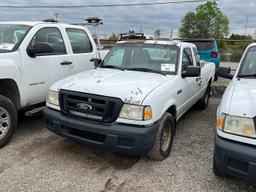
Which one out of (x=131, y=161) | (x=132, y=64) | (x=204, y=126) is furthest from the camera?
(x=204, y=126)

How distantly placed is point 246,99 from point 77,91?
208cm

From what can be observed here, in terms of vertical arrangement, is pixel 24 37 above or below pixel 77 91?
above

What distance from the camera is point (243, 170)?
259cm

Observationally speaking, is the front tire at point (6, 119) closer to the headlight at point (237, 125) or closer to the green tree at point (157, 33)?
the headlight at point (237, 125)

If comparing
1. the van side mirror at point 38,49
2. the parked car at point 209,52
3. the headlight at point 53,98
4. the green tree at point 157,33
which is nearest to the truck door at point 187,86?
the headlight at point 53,98

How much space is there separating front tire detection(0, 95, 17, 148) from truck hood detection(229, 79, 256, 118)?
311 cm

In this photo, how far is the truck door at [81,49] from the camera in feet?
17.2

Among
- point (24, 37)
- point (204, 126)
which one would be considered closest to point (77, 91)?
point (24, 37)

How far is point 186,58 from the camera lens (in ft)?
16.2

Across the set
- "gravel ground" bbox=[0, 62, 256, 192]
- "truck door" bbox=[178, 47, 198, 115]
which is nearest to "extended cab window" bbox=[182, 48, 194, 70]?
"truck door" bbox=[178, 47, 198, 115]

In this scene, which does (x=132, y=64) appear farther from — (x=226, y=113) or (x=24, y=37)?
(x=226, y=113)

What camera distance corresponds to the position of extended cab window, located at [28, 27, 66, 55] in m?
4.53

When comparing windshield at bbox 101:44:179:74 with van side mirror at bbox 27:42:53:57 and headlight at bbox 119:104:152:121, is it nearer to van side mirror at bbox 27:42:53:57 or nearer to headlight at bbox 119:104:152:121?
van side mirror at bbox 27:42:53:57

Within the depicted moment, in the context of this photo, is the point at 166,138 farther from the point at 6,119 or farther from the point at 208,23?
the point at 208,23
